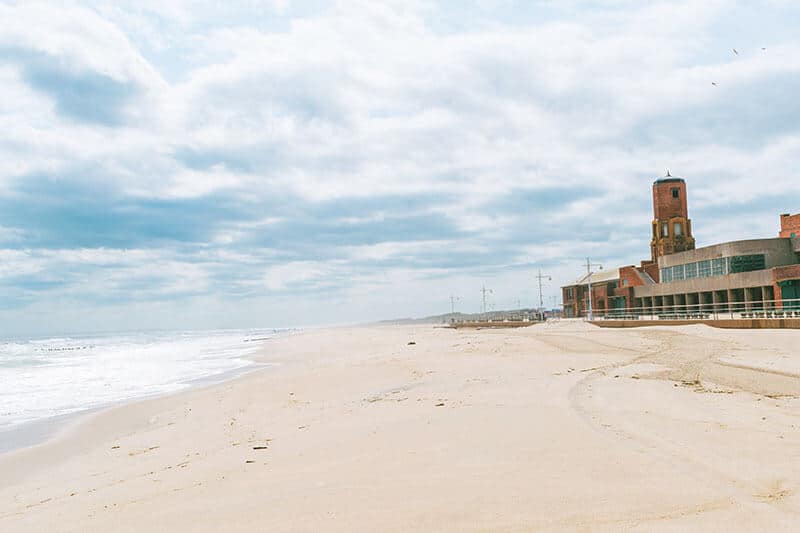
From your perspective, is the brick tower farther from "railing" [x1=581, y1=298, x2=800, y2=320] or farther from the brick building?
the brick building

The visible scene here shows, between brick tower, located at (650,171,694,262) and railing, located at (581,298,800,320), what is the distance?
30.5ft

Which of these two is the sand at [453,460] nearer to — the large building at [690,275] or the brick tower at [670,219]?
the large building at [690,275]

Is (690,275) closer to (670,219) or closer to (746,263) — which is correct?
(746,263)

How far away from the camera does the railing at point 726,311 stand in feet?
105

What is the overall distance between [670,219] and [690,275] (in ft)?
52.0

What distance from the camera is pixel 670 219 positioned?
64438 millimetres

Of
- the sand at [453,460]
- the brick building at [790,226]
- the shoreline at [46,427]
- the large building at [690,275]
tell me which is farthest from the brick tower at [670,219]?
the shoreline at [46,427]

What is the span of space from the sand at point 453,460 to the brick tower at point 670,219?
5471cm

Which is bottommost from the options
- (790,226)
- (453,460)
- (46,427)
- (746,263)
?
(46,427)

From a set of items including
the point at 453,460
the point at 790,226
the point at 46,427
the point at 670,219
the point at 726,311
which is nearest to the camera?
the point at 453,460

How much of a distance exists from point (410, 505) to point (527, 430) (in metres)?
2.90

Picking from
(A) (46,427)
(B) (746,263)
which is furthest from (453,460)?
(B) (746,263)

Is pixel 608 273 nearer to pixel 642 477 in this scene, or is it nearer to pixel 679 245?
pixel 679 245

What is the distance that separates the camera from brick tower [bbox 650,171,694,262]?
63.5m
